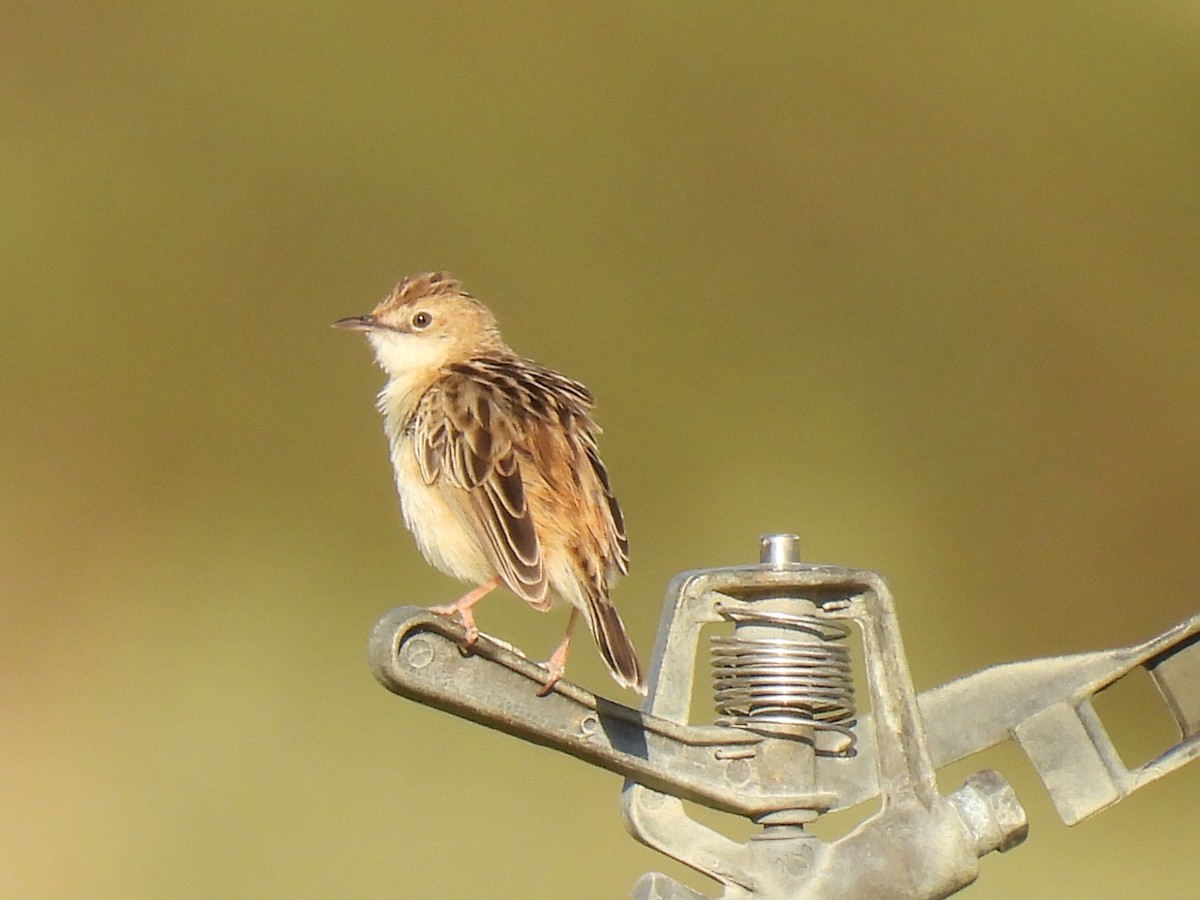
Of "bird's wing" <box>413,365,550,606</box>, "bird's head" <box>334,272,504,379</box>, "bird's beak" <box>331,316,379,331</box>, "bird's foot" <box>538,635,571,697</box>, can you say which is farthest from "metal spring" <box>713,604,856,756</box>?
"bird's beak" <box>331,316,379,331</box>

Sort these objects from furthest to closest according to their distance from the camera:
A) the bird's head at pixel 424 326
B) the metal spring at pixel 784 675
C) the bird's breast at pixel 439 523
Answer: the bird's head at pixel 424 326 → the bird's breast at pixel 439 523 → the metal spring at pixel 784 675

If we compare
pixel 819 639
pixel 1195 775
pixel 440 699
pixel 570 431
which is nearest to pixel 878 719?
pixel 819 639

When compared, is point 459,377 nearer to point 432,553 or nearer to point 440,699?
point 432,553

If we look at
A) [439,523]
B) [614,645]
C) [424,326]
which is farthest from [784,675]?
[424,326]

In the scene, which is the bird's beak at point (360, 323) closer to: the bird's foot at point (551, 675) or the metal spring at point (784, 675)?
the bird's foot at point (551, 675)

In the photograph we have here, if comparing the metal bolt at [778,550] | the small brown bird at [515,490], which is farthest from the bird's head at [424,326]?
the metal bolt at [778,550]

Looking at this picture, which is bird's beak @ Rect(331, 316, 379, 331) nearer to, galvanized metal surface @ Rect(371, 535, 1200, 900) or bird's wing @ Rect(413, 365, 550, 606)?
bird's wing @ Rect(413, 365, 550, 606)

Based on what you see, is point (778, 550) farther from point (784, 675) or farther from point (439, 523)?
point (439, 523)
